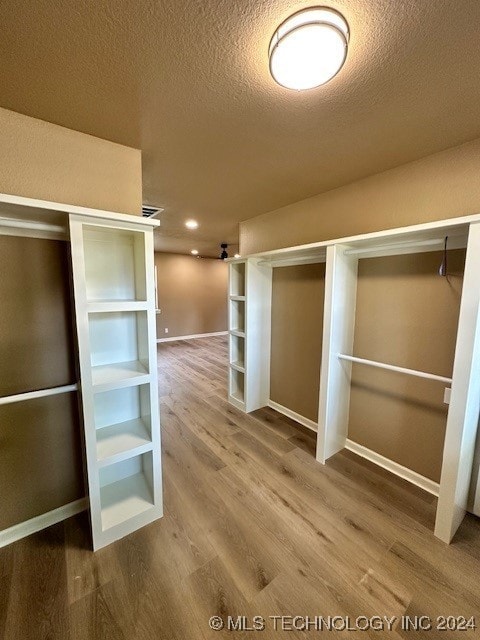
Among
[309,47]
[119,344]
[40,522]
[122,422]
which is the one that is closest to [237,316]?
[119,344]

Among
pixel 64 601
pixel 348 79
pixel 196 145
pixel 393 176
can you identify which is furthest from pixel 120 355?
pixel 393 176

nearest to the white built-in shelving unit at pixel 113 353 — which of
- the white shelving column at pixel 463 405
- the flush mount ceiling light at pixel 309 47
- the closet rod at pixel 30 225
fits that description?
the closet rod at pixel 30 225

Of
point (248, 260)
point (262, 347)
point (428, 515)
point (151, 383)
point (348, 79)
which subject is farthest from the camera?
point (262, 347)

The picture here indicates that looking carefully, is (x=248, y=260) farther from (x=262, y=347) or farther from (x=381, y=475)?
(x=381, y=475)

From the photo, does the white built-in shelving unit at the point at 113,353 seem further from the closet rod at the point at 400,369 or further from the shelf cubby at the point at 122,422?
the closet rod at the point at 400,369

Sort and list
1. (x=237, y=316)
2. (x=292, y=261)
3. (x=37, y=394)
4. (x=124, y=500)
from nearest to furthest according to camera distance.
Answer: (x=37, y=394), (x=124, y=500), (x=292, y=261), (x=237, y=316)

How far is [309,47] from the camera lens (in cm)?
90

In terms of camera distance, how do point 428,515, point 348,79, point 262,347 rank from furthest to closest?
point 262,347
point 428,515
point 348,79

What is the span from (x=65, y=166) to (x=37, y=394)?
4.38ft

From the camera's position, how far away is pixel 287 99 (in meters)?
1.22

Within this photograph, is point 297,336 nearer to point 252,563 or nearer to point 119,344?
point 119,344

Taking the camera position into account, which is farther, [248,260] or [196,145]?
[248,260]

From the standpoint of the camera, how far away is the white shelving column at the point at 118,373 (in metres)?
1.39

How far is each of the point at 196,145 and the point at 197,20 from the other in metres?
0.78
